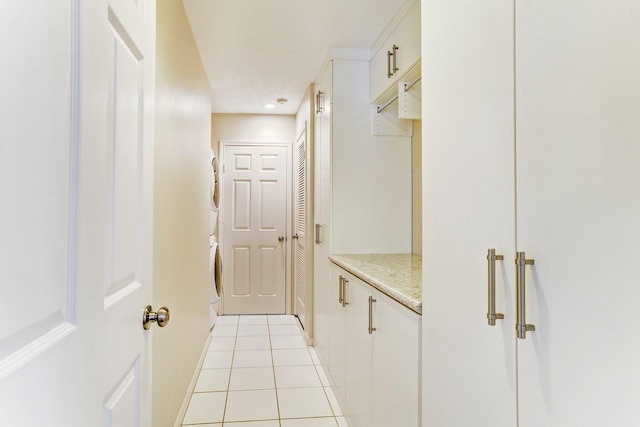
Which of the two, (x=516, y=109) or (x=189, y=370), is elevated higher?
(x=516, y=109)

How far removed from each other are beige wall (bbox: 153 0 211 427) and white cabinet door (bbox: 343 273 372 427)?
94 centimetres

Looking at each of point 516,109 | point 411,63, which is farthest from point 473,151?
point 411,63

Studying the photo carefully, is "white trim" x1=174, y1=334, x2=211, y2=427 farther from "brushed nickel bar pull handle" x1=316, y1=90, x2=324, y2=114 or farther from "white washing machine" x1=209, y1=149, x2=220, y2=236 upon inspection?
"brushed nickel bar pull handle" x1=316, y1=90, x2=324, y2=114

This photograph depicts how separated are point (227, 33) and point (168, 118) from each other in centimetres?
101

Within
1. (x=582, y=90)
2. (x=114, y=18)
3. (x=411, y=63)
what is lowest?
(x=582, y=90)

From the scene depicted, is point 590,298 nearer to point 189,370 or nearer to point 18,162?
point 18,162

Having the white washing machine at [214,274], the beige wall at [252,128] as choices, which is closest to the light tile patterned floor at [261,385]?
the white washing machine at [214,274]

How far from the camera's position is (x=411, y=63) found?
2.04 metres

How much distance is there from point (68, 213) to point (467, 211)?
34.3 inches

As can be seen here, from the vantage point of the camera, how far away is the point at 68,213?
0.56 meters

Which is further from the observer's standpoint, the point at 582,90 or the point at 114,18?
the point at 114,18

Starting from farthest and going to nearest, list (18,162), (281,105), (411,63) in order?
1. (281,105)
2. (411,63)
3. (18,162)

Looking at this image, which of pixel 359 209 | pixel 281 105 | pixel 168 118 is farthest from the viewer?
pixel 281 105

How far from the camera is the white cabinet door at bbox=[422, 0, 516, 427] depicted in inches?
33.4
